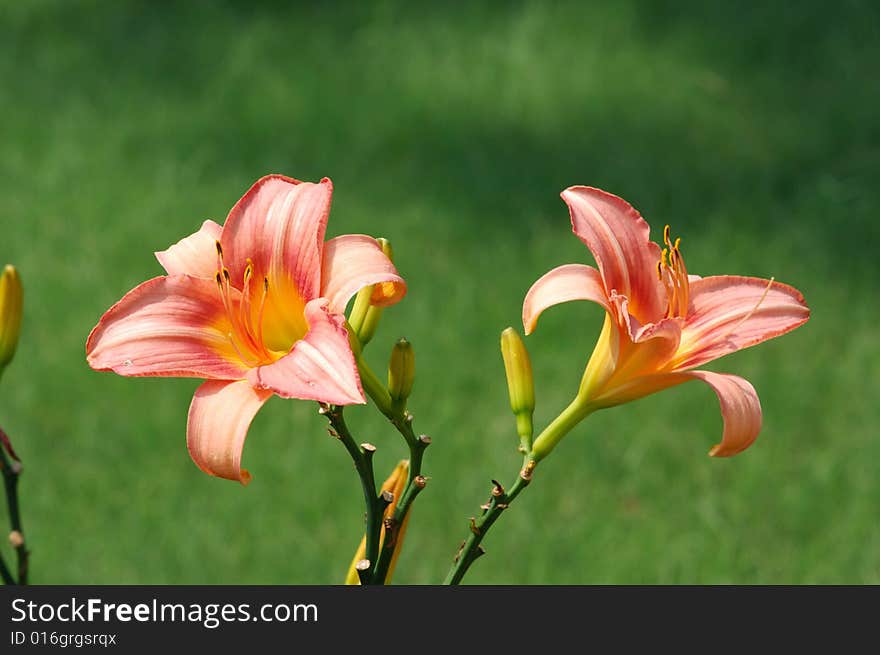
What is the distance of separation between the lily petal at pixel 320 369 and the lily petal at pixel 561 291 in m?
0.11

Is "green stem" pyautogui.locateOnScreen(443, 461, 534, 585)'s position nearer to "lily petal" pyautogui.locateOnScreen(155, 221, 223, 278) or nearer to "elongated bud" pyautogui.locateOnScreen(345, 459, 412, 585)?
"elongated bud" pyautogui.locateOnScreen(345, 459, 412, 585)

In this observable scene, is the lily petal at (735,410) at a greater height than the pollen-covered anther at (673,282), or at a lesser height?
lesser

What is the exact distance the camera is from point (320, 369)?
21.9 inches

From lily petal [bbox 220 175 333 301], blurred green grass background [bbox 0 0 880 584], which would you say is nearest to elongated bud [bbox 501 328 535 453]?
lily petal [bbox 220 175 333 301]

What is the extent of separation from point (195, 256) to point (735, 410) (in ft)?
1.04

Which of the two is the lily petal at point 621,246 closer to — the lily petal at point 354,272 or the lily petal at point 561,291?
the lily petal at point 561,291

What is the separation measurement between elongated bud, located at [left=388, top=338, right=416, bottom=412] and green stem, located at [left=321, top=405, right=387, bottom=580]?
0.04 metres

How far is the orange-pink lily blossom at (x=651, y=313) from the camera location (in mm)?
624

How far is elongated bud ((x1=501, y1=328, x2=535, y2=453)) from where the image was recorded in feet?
2.28

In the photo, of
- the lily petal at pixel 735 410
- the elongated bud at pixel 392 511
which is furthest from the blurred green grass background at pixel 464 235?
the lily petal at pixel 735 410

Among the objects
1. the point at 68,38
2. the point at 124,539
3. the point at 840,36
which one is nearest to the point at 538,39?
the point at 840,36

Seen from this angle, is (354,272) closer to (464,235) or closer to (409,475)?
(409,475)
